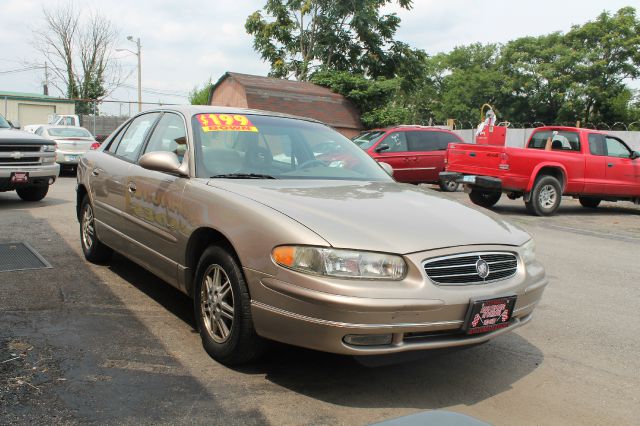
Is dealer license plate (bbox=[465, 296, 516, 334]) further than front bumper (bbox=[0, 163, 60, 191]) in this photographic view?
No

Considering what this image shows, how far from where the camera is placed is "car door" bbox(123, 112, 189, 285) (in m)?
4.05

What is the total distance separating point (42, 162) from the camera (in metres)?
10.3

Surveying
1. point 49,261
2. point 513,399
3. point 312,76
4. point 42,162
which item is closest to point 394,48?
point 312,76

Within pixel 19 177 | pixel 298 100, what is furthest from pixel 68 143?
pixel 298 100

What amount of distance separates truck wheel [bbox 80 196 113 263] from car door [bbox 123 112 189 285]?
44.0 inches

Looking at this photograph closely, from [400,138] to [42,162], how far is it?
27.7 ft

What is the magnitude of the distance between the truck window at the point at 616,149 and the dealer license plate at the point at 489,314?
34.6 feet

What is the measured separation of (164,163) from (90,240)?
92.5 inches

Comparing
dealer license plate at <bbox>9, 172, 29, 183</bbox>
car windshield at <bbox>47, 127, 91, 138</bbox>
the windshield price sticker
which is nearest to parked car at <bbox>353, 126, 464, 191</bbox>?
dealer license plate at <bbox>9, 172, 29, 183</bbox>

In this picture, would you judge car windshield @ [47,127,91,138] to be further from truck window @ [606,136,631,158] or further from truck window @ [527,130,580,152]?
truck window @ [606,136,631,158]

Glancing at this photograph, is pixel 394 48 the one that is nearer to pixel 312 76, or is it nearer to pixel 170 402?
pixel 312 76

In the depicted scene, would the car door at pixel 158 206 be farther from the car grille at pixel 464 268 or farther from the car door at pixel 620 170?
the car door at pixel 620 170

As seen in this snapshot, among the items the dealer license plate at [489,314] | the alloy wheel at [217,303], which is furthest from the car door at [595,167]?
the alloy wheel at [217,303]

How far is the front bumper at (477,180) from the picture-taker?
449 inches
